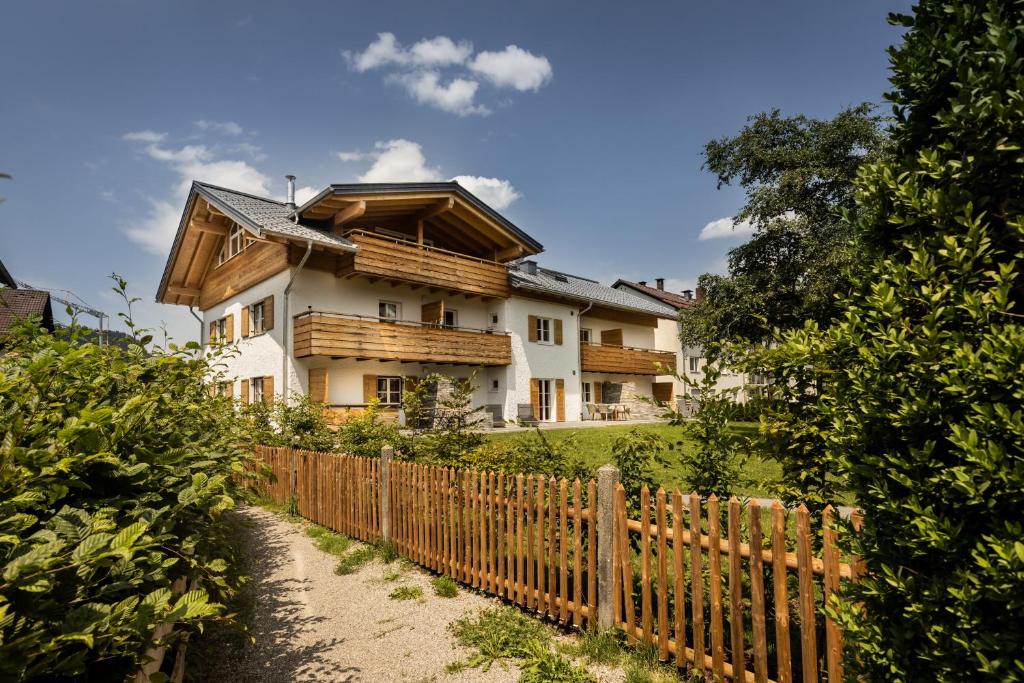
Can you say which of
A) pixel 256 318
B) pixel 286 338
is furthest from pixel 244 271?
pixel 286 338

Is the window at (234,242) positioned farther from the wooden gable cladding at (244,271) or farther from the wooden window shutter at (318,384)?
the wooden window shutter at (318,384)

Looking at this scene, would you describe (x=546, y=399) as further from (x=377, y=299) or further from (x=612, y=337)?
(x=377, y=299)

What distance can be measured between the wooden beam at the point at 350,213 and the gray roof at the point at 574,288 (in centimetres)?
781

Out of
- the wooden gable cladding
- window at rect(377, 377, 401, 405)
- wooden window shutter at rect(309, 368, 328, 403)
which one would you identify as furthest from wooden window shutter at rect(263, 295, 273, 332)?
window at rect(377, 377, 401, 405)

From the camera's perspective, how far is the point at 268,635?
4.62m

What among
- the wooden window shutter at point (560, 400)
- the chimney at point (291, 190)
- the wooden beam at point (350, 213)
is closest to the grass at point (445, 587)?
the wooden beam at point (350, 213)

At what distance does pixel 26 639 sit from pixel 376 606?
435 cm

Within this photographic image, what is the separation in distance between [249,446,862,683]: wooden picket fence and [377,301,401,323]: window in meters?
14.6

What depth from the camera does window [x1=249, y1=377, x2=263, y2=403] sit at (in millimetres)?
20266

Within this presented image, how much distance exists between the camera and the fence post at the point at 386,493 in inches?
261

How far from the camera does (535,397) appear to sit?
82.6 feet

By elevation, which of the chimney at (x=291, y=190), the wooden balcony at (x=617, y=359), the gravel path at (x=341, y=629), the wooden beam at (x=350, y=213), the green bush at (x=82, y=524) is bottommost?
the gravel path at (x=341, y=629)

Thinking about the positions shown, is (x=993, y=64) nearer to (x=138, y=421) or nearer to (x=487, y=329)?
(x=138, y=421)

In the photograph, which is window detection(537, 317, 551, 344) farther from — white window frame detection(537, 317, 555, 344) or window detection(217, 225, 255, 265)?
window detection(217, 225, 255, 265)
